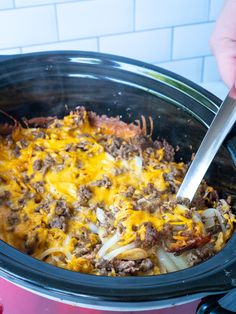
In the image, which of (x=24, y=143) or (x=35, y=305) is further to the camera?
(x=24, y=143)

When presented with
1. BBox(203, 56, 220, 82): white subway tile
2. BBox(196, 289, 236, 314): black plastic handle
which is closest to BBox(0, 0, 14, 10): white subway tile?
BBox(203, 56, 220, 82): white subway tile

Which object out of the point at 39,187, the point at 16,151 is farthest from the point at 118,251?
the point at 16,151

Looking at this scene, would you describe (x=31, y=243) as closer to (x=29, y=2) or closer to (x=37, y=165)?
(x=37, y=165)

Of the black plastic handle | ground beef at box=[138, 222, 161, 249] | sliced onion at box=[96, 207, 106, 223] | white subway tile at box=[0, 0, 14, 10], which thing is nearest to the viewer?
the black plastic handle

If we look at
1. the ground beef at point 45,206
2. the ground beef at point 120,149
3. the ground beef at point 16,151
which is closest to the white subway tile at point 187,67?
the ground beef at point 120,149

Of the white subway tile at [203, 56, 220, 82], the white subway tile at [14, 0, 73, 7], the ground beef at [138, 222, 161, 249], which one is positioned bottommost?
the white subway tile at [203, 56, 220, 82]

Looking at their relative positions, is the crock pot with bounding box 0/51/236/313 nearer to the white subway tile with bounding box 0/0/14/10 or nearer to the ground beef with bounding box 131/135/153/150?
the ground beef with bounding box 131/135/153/150
